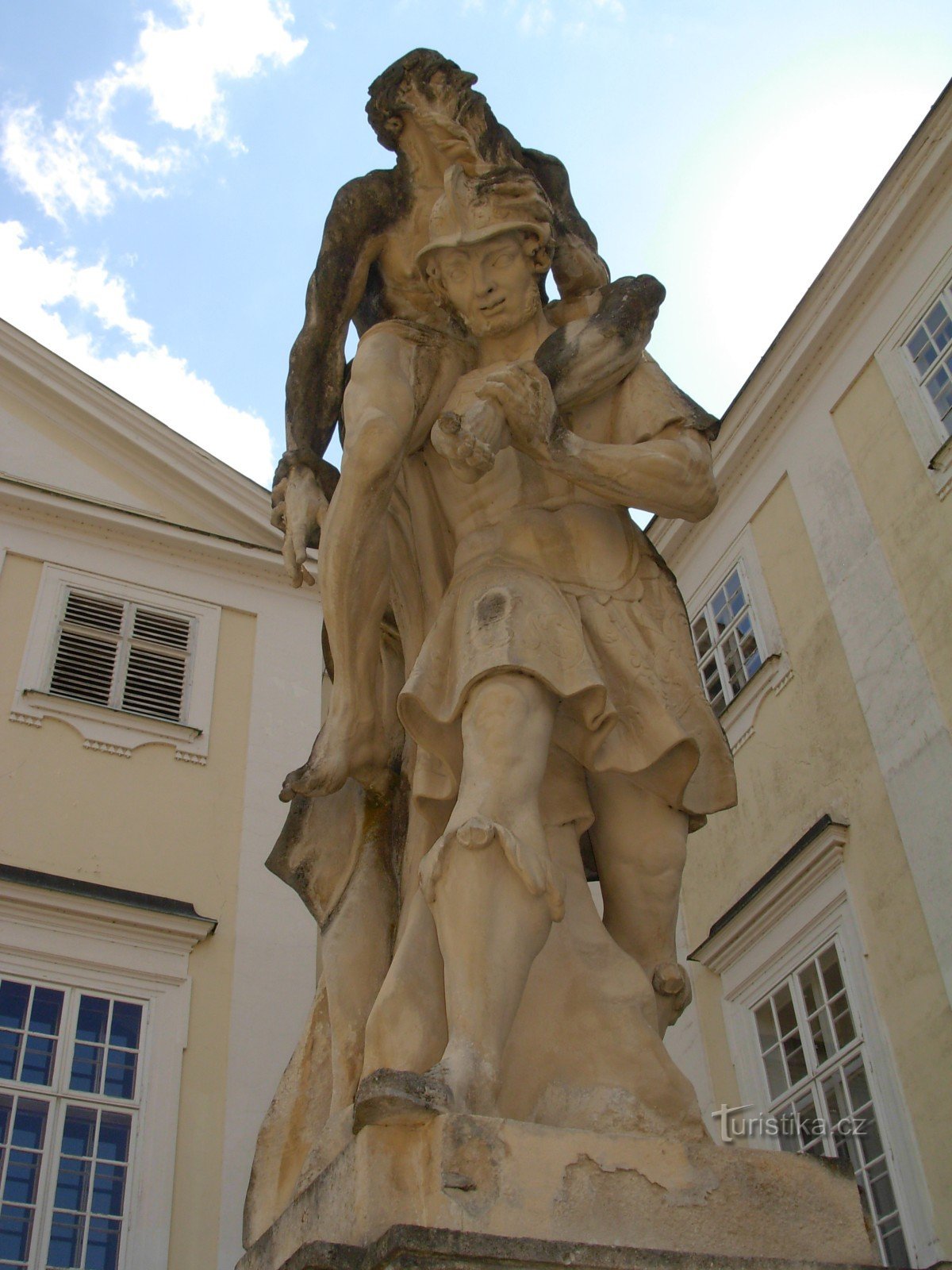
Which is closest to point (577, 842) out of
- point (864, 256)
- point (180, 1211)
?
point (180, 1211)

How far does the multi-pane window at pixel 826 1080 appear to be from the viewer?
7.97 meters

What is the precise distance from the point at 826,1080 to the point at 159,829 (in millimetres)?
4693

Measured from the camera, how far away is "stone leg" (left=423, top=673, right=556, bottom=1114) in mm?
2686

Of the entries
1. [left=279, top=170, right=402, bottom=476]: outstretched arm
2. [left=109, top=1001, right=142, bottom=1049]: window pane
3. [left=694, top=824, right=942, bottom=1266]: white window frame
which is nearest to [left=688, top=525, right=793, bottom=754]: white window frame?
[left=694, top=824, right=942, bottom=1266]: white window frame

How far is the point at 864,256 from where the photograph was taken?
11156 mm

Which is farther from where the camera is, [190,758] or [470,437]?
[190,758]

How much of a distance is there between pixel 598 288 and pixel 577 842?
5.39 feet

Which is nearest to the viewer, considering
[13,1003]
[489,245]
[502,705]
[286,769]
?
[502,705]

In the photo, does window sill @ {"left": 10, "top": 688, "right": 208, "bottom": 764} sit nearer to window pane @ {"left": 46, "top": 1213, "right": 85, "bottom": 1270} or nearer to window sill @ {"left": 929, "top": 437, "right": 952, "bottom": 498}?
window pane @ {"left": 46, "top": 1213, "right": 85, "bottom": 1270}

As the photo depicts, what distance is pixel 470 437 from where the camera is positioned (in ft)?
10.8

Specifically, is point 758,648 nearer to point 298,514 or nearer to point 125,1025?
point 125,1025

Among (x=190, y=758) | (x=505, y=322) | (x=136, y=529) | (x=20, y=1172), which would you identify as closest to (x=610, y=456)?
(x=505, y=322)

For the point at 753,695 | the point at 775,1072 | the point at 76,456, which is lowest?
the point at 775,1072

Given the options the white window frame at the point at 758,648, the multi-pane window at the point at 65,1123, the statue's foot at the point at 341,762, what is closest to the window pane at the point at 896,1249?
the white window frame at the point at 758,648
